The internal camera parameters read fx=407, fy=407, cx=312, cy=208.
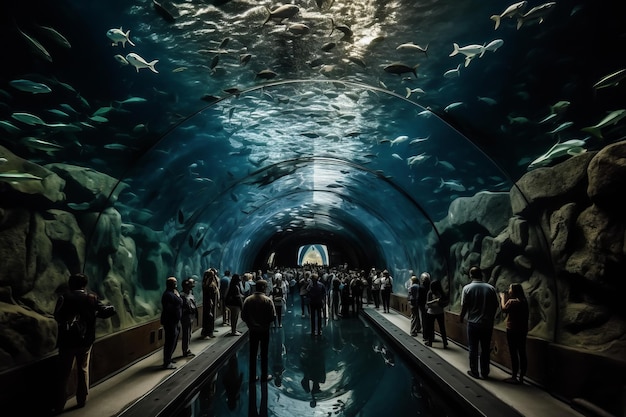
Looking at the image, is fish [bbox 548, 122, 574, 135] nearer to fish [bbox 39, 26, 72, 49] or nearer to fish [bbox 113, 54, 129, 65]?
fish [bbox 113, 54, 129, 65]

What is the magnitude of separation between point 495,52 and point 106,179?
830 centimetres

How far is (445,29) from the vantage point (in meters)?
6.71

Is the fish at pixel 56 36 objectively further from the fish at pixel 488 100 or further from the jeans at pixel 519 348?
the jeans at pixel 519 348

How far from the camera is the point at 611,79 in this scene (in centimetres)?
576

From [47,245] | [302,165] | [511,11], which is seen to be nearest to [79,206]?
[47,245]

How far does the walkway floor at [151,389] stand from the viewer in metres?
5.84

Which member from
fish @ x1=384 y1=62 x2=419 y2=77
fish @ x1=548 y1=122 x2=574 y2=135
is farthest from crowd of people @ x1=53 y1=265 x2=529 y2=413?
fish @ x1=384 y1=62 x2=419 y2=77

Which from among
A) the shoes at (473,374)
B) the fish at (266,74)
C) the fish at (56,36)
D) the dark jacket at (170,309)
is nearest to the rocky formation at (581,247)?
the shoes at (473,374)

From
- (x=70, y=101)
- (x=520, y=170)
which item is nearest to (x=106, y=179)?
(x=70, y=101)

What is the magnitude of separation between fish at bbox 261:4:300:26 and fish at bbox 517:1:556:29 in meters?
3.31

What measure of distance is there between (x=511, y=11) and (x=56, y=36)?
21.4ft

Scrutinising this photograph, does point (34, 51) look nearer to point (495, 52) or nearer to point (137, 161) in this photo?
point (137, 161)

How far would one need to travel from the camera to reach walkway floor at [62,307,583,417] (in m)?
5.84

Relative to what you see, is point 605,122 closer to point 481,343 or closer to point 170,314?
point 481,343
